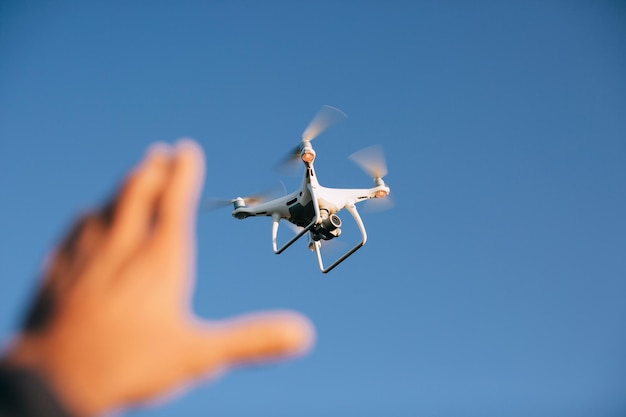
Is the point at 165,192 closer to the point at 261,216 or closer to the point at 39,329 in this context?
the point at 39,329

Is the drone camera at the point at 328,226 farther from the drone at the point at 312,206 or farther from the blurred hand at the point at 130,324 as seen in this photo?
the blurred hand at the point at 130,324

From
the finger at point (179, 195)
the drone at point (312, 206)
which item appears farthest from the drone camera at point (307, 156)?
the finger at point (179, 195)

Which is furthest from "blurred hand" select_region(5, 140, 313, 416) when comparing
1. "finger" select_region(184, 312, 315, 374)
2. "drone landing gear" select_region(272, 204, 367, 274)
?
"drone landing gear" select_region(272, 204, 367, 274)

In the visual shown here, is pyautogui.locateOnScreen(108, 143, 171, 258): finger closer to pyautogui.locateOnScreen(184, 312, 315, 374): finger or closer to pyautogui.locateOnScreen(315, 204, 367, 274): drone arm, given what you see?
pyautogui.locateOnScreen(184, 312, 315, 374): finger

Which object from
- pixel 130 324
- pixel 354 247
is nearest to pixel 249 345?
pixel 130 324

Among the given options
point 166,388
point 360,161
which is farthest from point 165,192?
point 360,161

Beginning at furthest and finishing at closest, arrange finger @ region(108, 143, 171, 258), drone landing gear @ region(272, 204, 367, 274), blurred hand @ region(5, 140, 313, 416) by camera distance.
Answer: drone landing gear @ region(272, 204, 367, 274) → finger @ region(108, 143, 171, 258) → blurred hand @ region(5, 140, 313, 416)

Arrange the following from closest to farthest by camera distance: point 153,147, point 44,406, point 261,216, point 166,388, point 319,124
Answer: point 44,406
point 166,388
point 153,147
point 319,124
point 261,216
